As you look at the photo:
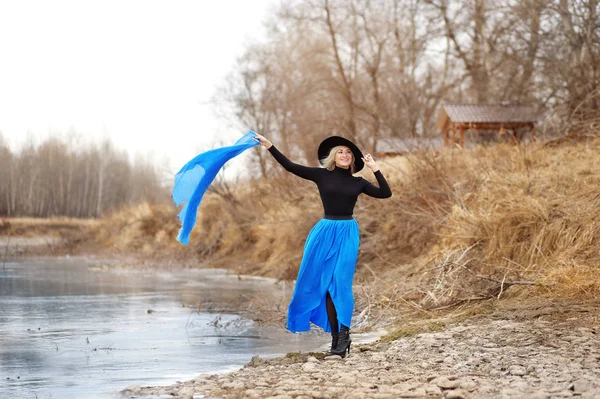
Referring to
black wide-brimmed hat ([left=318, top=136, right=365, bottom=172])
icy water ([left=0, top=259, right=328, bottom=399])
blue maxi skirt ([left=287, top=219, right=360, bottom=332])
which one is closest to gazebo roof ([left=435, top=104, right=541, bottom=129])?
icy water ([left=0, top=259, right=328, bottom=399])

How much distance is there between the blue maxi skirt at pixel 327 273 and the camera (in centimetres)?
900

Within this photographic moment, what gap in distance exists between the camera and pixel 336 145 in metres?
9.38

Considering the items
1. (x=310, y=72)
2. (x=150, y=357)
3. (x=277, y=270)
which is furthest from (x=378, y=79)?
(x=150, y=357)

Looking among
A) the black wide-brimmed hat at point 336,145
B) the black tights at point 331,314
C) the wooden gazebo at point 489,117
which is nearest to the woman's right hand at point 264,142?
the black wide-brimmed hat at point 336,145

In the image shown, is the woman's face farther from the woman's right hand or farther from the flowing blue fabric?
the flowing blue fabric

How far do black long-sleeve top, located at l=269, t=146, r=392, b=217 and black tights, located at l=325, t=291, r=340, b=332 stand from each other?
0.92 meters

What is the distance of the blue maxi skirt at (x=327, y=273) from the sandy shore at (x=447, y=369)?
47cm

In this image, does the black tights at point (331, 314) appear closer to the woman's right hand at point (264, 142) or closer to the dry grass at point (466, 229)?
the woman's right hand at point (264, 142)

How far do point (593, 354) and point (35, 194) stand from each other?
37601 mm

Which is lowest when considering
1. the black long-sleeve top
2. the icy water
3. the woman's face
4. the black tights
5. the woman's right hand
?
the icy water

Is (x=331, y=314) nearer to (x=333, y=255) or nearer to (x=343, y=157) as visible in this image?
(x=333, y=255)

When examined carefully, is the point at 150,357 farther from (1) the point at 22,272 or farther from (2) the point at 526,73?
(2) the point at 526,73

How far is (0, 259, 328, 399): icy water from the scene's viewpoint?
8.45 meters

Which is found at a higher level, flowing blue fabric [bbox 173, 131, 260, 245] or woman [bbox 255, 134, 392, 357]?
flowing blue fabric [bbox 173, 131, 260, 245]
